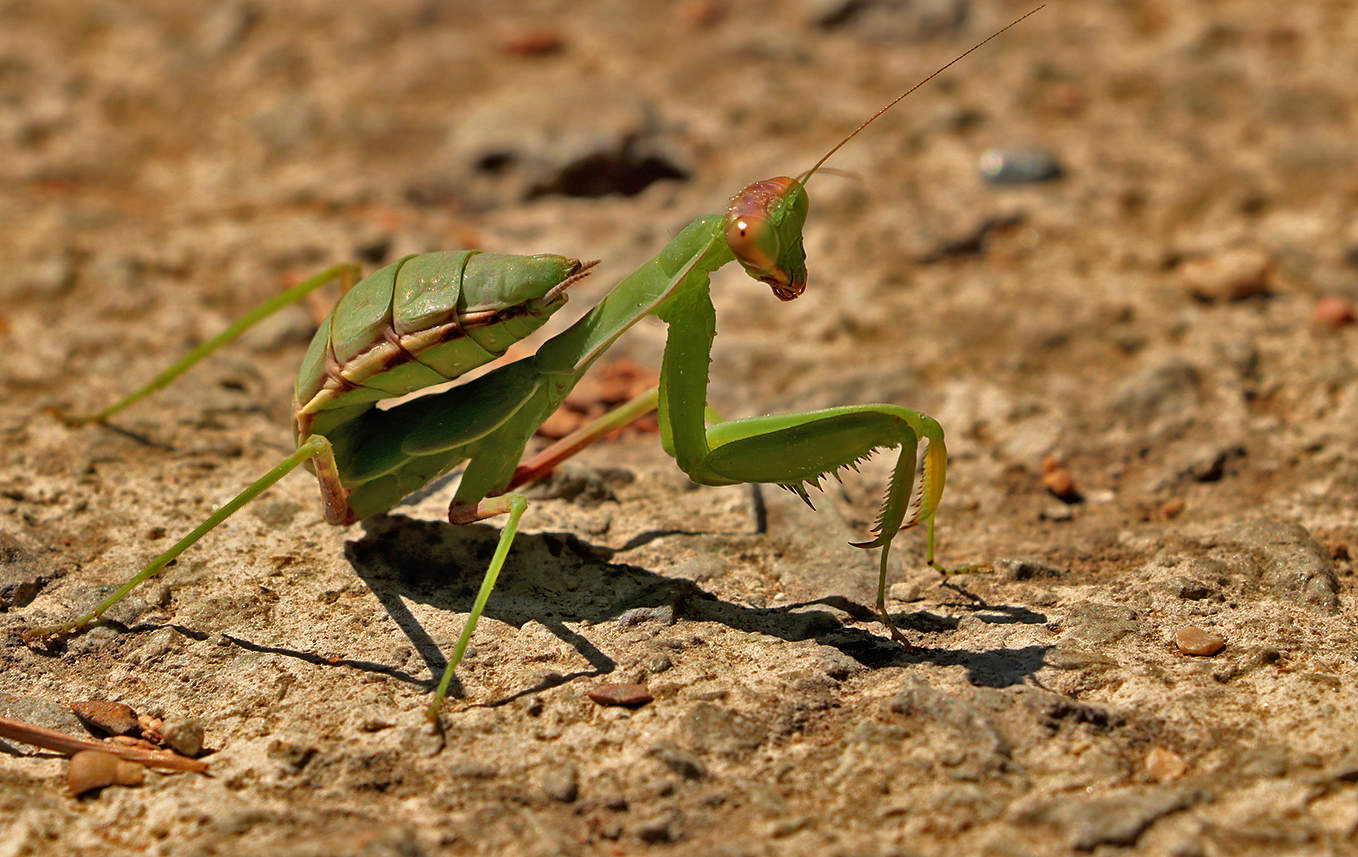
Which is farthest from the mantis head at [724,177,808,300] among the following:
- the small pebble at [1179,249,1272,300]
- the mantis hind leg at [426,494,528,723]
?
the small pebble at [1179,249,1272,300]

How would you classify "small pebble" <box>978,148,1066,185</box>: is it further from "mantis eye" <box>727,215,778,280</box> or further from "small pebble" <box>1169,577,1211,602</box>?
"mantis eye" <box>727,215,778,280</box>

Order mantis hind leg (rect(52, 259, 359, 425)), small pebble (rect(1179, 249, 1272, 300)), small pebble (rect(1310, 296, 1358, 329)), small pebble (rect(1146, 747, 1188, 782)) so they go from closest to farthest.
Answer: small pebble (rect(1146, 747, 1188, 782)) < mantis hind leg (rect(52, 259, 359, 425)) < small pebble (rect(1310, 296, 1358, 329)) < small pebble (rect(1179, 249, 1272, 300))

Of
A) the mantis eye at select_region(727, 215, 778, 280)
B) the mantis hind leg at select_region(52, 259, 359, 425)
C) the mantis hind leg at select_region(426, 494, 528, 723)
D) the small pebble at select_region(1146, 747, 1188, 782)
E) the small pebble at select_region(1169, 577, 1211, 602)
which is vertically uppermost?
the mantis eye at select_region(727, 215, 778, 280)

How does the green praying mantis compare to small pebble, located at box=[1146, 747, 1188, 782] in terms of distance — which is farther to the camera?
the green praying mantis

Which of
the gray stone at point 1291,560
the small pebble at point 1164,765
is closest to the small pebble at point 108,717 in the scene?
the small pebble at point 1164,765

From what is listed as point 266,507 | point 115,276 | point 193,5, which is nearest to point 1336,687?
point 266,507

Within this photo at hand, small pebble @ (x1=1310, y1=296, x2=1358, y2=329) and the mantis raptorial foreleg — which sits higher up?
the mantis raptorial foreleg

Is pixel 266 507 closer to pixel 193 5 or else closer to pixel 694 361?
pixel 694 361
